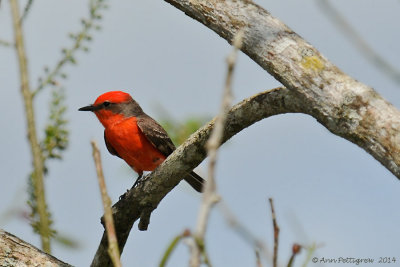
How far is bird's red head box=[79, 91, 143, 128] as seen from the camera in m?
7.86

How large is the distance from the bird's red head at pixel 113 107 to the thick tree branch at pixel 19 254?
2.86 m

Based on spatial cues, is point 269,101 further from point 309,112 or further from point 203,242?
point 203,242

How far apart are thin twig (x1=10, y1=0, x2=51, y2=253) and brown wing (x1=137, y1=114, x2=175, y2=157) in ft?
10.5

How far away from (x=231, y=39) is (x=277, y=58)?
0.39 metres

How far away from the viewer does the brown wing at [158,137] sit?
7322 mm

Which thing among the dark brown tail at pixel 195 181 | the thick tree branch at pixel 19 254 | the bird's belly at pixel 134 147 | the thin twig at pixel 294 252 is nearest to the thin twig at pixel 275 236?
the thin twig at pixel 294 252

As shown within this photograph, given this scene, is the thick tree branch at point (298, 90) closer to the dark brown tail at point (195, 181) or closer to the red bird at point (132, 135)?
the dark brown tail at point (195, 181)

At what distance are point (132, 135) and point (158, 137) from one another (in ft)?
1.06

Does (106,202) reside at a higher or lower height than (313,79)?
lower

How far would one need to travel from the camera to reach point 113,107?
7.92 metres

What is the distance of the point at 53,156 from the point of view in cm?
459

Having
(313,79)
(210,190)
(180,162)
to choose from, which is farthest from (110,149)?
(210,190)

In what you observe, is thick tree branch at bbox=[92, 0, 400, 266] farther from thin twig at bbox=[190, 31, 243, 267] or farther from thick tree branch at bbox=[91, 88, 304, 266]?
thin twig at bbox=[190, 31, 243, 267]

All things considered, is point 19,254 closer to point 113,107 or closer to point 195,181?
A: point 195,181
